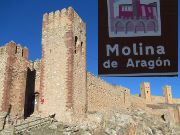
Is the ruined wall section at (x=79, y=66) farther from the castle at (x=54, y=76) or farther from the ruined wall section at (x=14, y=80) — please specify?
the ruined wall section at (x=14, y=80)

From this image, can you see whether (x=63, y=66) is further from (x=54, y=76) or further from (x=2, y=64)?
(x=2, y=64)

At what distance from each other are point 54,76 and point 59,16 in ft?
18.3

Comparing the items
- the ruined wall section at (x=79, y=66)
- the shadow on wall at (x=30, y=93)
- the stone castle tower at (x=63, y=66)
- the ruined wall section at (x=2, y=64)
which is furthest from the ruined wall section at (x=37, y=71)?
the ruined wall section at (x=79, y=66)

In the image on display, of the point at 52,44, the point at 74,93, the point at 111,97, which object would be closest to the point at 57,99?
the point at 74,93

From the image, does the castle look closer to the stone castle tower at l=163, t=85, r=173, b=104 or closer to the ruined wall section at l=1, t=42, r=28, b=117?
the ruined wall section at l=1, t=42, r=28, b=117

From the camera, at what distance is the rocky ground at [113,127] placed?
78.8 feet

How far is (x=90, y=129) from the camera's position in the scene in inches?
1012

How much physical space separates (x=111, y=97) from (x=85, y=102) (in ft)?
40.6

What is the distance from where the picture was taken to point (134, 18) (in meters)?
6.67

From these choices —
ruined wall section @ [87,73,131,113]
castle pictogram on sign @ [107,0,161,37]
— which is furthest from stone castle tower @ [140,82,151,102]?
castle pictogram on sign @ [107,0,161,37]

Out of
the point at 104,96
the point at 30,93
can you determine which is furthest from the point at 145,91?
the point at 30,93

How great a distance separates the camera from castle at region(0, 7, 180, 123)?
26078 mm

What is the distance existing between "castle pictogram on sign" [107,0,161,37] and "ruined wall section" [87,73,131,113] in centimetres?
2381

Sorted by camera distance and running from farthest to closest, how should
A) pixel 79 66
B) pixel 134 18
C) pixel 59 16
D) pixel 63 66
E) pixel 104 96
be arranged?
pixel 104 96
pixel 59 16
pixel 79 66
pixel 63 66
pixel 134 18
